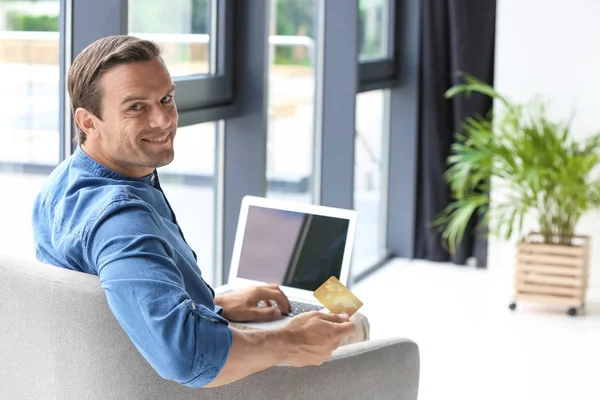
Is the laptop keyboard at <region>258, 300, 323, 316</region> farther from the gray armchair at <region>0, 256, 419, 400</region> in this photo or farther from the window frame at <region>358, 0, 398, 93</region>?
the window frame at <region>358, 0, 398, 93</region>

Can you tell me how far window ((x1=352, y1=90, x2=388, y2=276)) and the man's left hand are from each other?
2.91m

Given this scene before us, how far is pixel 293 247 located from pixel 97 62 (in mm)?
1101

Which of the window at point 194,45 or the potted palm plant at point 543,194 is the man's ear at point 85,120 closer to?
the window at point 194,45

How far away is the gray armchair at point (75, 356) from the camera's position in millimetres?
1604

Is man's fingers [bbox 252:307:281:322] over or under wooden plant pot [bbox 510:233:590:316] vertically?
over

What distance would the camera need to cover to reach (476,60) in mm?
5512

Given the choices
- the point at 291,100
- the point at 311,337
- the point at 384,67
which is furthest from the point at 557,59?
the point at 311,337

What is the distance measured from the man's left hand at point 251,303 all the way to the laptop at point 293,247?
10 centimetres

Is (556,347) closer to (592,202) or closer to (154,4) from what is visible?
(592,202)

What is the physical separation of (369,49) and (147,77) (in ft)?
12.3

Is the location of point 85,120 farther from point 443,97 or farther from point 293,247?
point 443,97

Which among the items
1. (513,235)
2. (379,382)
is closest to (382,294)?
(513,235)

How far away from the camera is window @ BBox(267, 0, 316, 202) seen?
14.0 ft

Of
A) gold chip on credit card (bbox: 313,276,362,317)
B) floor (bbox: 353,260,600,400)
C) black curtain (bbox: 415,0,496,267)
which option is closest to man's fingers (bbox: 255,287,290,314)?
gold chip on credit card (bbox: 313,276,362,317)
